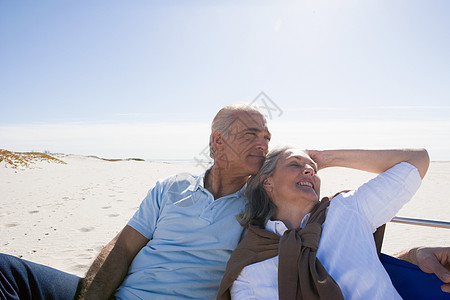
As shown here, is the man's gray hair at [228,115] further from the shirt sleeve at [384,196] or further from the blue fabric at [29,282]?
the blue fabric at [29,282]

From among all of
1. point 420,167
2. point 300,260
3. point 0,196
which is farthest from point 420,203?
point 0,196

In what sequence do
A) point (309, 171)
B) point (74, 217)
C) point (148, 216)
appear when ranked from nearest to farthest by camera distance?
point (309, 171), point (148, 216), point (74, 217)

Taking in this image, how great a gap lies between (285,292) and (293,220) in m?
0.55

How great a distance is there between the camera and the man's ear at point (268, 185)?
2.34 m

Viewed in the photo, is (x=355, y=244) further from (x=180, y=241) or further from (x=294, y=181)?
(x=180, y=241)

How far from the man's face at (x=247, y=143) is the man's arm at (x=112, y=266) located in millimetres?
900

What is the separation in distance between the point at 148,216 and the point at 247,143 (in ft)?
3.05

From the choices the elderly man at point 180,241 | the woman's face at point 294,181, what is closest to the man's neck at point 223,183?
the elderly man at point 180,241

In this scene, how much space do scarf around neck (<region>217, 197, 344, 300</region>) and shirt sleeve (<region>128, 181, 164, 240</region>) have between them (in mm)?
752

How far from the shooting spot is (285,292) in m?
1.73

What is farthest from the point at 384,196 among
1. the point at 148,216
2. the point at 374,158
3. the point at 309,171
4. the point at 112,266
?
the point at 112,266

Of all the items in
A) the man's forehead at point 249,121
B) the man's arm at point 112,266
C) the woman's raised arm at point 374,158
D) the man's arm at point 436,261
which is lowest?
the man's arm at point 112,266

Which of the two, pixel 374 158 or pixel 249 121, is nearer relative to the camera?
pixel 374 158

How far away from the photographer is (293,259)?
1.81 metres
